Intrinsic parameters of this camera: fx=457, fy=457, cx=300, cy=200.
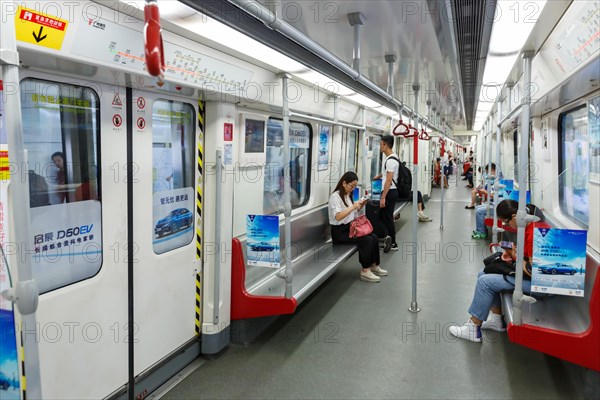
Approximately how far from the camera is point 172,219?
10.9 ft

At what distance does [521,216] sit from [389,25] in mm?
2278

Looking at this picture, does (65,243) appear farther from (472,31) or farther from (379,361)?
(472,31)

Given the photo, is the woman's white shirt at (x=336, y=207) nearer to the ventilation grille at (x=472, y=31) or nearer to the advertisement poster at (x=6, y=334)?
the ventilation grille at (x=472, y=31)

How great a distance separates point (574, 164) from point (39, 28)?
4.44m

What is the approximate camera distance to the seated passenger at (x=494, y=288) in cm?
365

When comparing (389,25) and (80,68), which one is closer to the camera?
(80,68)

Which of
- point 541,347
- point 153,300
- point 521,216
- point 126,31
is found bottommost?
point 541,347

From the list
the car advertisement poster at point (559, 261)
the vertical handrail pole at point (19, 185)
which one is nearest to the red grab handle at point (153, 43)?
the vertical handrail pole at point (19, 185)

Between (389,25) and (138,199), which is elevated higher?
(389,25)

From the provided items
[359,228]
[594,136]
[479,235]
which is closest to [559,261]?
[594,136]

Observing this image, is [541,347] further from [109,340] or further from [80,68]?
[80,68]

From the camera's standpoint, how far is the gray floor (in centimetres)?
319

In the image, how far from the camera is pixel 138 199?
2926mm

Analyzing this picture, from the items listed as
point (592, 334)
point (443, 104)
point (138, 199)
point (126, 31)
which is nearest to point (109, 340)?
point (138, 199)
